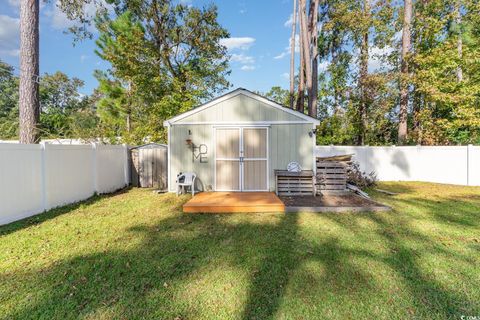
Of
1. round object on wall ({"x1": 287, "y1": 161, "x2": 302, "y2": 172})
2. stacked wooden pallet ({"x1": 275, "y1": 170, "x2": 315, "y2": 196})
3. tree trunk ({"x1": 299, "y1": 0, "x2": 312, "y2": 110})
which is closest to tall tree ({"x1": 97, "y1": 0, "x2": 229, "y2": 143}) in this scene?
tree trunk ({"x1": 299, "y1": 0, "x2": 312, "y2": 110})

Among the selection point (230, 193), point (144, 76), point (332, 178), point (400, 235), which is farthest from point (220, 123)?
point (144, 76)

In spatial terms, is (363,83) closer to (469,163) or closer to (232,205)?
(469,163)

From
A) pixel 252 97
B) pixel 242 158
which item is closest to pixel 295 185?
pixel 242 158

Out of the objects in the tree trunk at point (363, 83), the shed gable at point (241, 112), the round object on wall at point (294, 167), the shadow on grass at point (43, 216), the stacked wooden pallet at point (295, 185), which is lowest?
the shadow on grass at point (43, 216)

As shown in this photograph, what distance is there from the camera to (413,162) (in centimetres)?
964

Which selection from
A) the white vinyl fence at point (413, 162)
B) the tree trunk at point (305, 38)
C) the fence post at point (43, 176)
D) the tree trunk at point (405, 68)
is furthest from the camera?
the tree trunk at point (405, 68)

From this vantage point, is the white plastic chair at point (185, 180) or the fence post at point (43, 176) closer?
the fence post at point (43, 176)

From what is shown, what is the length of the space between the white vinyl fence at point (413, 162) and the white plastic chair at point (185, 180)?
231 inches

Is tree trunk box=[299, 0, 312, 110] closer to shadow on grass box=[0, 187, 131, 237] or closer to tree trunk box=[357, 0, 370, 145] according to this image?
tree trunk box=[357, 0, 370, 145]

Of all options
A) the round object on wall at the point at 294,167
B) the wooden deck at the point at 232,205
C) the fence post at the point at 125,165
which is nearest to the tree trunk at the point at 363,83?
the round object on wall at the point at 294,167

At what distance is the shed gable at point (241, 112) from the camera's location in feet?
22.7

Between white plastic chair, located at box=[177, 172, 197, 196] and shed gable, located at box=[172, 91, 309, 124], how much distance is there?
5.25ft

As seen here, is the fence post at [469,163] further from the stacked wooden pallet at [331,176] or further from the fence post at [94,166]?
the fence post at [94,166]

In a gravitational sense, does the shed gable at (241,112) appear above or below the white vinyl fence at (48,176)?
above
